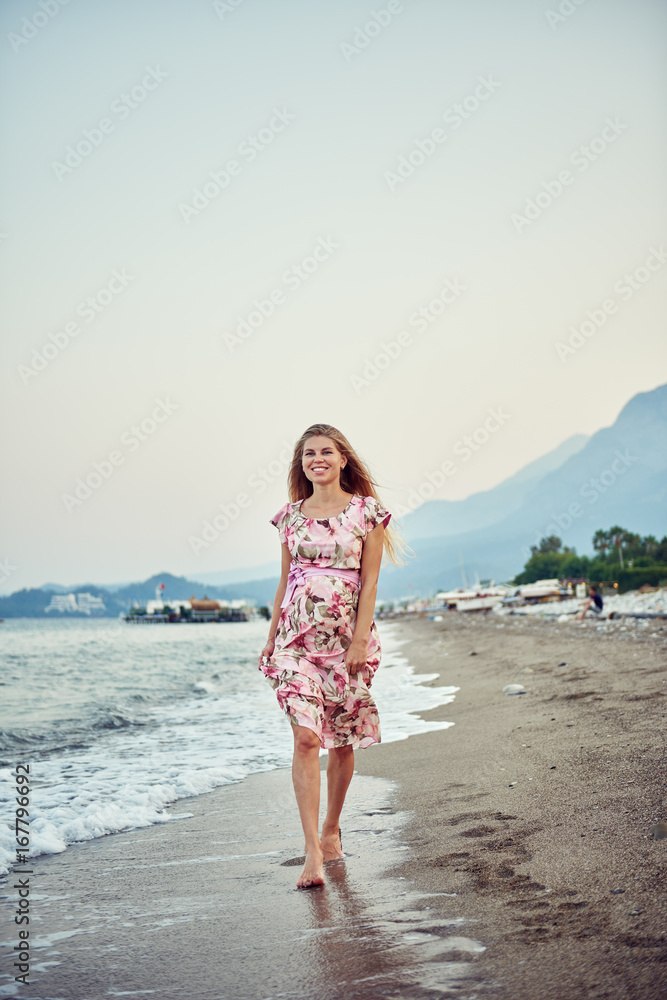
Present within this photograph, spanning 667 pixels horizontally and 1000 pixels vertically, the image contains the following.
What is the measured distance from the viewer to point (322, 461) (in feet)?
12.2

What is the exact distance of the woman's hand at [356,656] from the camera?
342 centimetres

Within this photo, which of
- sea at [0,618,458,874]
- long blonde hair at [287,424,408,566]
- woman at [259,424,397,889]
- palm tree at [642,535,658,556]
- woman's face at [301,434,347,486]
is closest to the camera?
woman at [259,424,397,889]

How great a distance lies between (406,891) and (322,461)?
1.87m

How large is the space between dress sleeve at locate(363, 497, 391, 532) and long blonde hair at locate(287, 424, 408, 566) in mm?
174

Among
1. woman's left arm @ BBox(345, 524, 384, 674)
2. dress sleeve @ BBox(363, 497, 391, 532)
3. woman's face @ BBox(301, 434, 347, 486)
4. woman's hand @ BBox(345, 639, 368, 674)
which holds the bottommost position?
woman's hand @ BBox(345, 639, 368, 674)

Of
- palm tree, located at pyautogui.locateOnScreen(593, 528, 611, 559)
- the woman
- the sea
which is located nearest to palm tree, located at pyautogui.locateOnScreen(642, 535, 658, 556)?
palm tree, located at pyautogui.locateOnScreen(593, 528, 611, 559)

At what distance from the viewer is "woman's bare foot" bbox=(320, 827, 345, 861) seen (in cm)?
339

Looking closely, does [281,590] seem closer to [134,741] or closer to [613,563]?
[134,741]

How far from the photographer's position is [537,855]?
2.89 m

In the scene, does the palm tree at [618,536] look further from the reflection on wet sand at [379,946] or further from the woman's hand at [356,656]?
the reflection on wet sand at [379,946]

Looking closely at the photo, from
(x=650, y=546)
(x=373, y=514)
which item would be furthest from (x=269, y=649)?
(x=650, y=546)

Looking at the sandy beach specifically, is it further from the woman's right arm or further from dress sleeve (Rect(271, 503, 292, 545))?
dress sleeve (Rect(271, 503, 292, 545))

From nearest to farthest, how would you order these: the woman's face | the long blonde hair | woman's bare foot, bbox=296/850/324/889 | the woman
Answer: woman's bare foot, bbox=296/850/324/889, the woman, the woman's face, the long blonde hair

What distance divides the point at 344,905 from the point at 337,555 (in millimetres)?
1434
